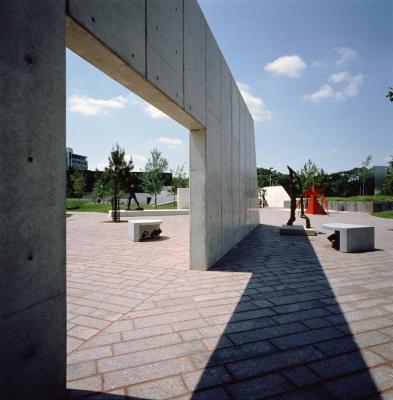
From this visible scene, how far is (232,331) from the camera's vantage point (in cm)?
308

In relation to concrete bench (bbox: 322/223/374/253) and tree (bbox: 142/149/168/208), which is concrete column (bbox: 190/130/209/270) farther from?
tree (bbox: 142/149/168/208)

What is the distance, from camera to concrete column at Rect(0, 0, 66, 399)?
1.54 m

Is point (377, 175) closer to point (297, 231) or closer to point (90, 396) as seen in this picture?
point (297, 231)

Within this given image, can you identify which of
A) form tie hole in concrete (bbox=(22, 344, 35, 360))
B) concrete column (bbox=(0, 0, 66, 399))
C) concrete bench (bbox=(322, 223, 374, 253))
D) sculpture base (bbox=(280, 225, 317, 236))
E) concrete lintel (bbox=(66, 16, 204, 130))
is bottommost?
sculpture base (bbox=(280, 225, 317, 236))

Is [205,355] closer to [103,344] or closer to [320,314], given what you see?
[103,344]

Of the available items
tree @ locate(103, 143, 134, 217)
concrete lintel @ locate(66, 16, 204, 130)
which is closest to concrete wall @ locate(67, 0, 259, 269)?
concrete lintel @ locate(66, 16, 204, 130)

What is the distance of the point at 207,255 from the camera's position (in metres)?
5.84

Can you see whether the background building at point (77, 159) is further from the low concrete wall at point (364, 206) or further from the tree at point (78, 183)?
the low concrete wall at point (364, 206)

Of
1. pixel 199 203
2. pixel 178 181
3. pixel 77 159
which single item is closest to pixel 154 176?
pixel 178 181

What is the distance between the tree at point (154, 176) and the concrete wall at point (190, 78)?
23606mm

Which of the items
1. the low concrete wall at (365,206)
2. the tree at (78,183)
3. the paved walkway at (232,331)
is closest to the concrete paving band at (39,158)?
the paved walkway at (232,331)

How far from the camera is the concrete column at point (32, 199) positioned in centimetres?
154

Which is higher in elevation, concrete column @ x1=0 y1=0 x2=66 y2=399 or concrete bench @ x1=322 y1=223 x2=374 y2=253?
concrete column @ x1=0 y1=0 x2=66 y2=399

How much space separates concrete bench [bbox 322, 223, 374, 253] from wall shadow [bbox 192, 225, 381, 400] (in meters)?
3.35
